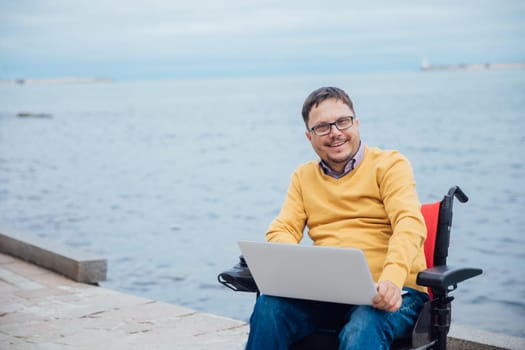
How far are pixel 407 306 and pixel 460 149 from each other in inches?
1071

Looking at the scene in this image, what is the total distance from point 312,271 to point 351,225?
534 millimetres

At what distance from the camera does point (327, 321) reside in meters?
3.29

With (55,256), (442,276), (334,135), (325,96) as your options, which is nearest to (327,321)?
(442,276)

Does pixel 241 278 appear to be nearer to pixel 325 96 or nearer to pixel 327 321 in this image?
pixel 327 321

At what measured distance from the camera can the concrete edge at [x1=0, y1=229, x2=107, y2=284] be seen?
650 centimetres

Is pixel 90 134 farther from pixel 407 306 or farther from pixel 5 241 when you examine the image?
pixel 407 306

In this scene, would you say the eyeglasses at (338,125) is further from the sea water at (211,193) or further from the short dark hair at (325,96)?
the sea water at (211,193)

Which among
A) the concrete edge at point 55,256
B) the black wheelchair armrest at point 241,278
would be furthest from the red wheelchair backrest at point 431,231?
the concrete edge at point 55,256

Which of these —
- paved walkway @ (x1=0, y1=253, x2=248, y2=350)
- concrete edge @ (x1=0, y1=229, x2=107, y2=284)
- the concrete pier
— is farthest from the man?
concrete edge @ (x1=0, y1=229, x2=107, y2=284)

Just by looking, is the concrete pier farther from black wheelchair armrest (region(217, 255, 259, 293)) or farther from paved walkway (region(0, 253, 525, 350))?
black wheelchair armrest (region(217, 255, 259, 293))

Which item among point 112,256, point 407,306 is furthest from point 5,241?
point 407,306

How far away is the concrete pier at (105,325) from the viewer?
4.75 m

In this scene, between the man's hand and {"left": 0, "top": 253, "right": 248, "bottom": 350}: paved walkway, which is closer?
the man's hand

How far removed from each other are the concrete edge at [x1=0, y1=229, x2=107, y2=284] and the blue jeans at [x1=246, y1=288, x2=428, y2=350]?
349cm
